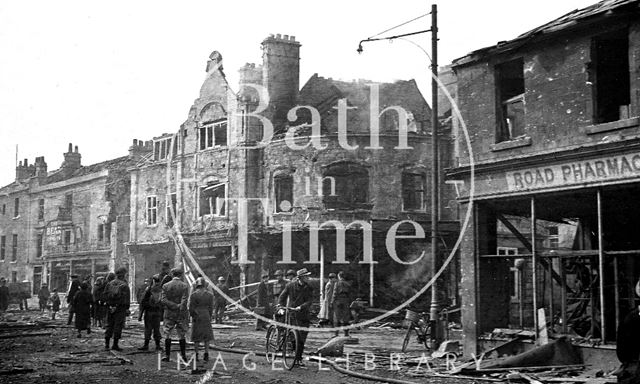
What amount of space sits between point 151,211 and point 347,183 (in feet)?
45.6

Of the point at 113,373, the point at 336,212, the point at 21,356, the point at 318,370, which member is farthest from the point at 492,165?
the point at 336,212

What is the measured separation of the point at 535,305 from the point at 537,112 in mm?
4100

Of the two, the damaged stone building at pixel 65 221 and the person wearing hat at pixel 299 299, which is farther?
the damaged stone building at pixel 65 221

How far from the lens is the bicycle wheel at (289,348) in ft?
47.2

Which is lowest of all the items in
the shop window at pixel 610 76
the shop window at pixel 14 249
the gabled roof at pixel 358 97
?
the shop window at pixel 14 249

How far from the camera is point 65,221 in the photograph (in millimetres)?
50906

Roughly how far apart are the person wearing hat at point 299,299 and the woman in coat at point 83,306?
824 cm

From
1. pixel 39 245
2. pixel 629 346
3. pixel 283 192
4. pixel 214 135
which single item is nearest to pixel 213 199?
pixel 214 135

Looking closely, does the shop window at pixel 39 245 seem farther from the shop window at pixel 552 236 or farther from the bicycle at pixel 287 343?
the bicycle at pixel 287 343

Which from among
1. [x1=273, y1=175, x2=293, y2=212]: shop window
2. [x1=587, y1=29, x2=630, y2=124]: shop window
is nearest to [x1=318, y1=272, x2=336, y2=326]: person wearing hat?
[x1=273, y1=175, x2=293, y2=212]: shop window

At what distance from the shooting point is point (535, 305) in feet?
49.7

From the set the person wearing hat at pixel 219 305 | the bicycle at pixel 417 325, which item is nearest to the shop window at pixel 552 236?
the person wearing hat at pixel 219 305

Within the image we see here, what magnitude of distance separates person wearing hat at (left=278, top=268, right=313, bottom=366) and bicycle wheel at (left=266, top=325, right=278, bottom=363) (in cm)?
A: 64
